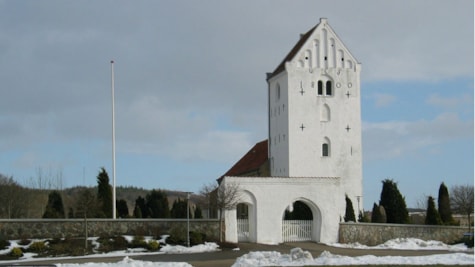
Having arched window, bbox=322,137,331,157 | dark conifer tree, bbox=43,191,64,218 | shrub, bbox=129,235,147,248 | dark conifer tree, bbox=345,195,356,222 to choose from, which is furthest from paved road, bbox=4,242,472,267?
arched window, bbox=322,137,331,157

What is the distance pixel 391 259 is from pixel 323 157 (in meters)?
28.1

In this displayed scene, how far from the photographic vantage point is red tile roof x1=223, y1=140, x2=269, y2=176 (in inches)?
2525

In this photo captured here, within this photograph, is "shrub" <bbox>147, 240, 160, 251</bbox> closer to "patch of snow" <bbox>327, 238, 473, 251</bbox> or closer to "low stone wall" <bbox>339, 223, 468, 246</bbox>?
"patch of snow" <bbox>327, 238, 473, 251</bbox>

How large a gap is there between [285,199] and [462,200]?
24.4m

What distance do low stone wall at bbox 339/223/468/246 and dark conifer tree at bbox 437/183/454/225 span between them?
449 cm

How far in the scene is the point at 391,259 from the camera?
26656 mm

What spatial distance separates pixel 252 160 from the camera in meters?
67.5

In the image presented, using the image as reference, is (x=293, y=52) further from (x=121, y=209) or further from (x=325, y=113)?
(x=121, y=209)

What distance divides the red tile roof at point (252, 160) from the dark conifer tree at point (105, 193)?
64.0ft

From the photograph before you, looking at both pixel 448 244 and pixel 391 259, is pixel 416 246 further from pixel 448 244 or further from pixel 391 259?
pixel 391 259

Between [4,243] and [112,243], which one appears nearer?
[4,243]

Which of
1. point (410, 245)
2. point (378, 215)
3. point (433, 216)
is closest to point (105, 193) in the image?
point (378, 215)

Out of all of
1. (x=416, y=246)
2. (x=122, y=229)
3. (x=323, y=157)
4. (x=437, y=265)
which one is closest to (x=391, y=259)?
(x=437, y=265)

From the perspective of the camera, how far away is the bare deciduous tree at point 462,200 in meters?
55.9
